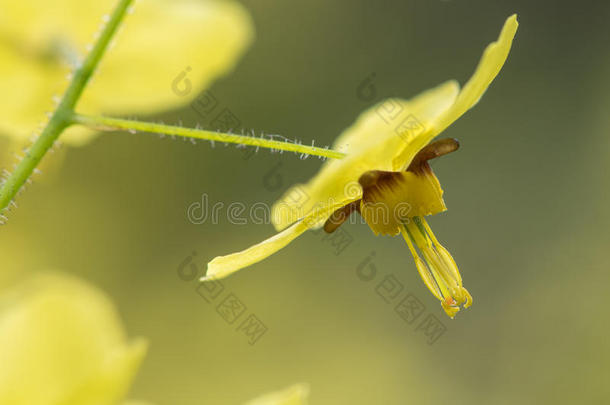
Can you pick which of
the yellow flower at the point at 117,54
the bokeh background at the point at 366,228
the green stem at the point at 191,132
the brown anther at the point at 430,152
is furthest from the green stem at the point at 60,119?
the bokeh background at the point at 366,228

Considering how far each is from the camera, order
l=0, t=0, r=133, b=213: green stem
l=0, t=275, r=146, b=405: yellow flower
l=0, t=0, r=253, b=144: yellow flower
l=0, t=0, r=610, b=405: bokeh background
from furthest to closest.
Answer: l=0, t=0, r=610, b=405: bokeh background → l=0, t=0, r=253, b=144: yellow flower → l=0, t=275, r=146, b=405: yellow flower → l=0, t=0, r=133, b=213: green stem

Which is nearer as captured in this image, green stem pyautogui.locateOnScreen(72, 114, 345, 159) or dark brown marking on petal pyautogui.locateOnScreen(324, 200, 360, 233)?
green stem pyautogui.locateOnScreen(72, 114, 345, 159)

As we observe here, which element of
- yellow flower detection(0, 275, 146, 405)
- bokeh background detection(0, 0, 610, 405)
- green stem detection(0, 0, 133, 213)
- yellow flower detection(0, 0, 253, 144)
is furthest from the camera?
bokeh background detection(0, 0, 610, 405)

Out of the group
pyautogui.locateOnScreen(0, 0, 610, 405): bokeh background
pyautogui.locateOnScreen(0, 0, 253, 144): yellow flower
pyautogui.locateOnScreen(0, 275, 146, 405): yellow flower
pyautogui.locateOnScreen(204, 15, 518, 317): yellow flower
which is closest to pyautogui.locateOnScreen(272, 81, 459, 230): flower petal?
pyautogui.locateOnScreen(204, 15, 518, 317): yellow flower

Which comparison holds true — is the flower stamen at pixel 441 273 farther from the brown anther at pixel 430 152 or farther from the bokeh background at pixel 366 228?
the bokeh background at pixel 366 228

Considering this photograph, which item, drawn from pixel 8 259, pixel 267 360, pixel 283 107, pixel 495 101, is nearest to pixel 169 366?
pixel 267 360

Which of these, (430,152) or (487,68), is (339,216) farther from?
(487,68)

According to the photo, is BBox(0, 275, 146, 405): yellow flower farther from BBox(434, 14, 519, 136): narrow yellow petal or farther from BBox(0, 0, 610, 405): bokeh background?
BBox(0, 0, 610, 405): bokeh background

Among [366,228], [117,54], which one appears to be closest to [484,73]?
[117,54]
